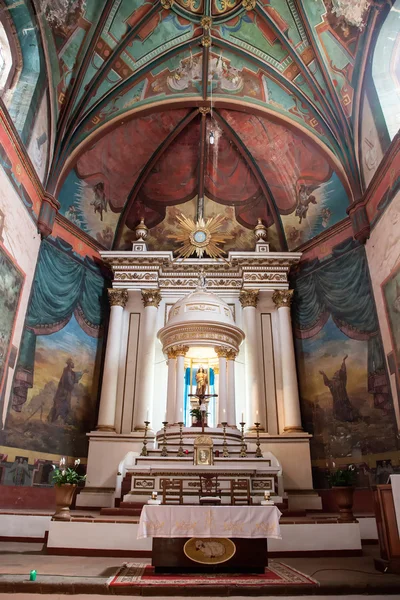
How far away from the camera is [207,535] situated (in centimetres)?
527

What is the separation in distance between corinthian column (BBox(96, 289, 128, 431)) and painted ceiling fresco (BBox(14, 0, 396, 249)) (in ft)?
7.20

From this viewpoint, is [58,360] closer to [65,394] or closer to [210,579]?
[65,394]

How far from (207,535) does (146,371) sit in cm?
812

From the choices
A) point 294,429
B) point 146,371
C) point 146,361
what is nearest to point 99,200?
point 146,361

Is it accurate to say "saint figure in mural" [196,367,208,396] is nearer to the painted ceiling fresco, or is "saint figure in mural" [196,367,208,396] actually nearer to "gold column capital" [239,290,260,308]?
"gold column capital" [239,290,260,308]

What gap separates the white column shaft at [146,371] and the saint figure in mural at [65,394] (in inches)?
69.3

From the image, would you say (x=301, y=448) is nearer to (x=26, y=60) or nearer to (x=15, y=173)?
(x=15, y=173)

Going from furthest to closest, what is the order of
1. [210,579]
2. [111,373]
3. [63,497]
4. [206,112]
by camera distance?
1. [206,112]
2. [111,373]
3. [63,497]
4. [210,579]

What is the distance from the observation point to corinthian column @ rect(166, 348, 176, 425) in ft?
40.2

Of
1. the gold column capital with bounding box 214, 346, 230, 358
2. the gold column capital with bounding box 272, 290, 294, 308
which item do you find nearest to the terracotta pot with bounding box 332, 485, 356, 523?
the gold column capital with bounding box 214, 346, 230, 358

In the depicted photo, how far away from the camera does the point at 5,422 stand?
32.2 ft

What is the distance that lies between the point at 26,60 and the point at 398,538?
38.1 feet

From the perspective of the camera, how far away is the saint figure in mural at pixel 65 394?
38.4ft

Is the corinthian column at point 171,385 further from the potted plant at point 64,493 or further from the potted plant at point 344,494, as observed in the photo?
the potted plant at point 344,494
